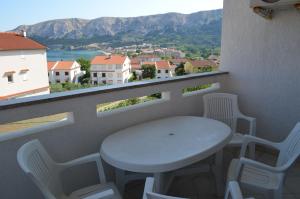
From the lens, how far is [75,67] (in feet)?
40.0

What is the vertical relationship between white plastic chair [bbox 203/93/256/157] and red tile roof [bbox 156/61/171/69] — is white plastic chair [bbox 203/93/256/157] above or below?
below

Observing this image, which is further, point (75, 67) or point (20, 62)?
point (20, 62)

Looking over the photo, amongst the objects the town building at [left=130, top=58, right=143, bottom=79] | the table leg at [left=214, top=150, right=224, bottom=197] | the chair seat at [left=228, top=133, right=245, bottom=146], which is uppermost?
the town building at [left=130, top=58, right=143, bottom=79]

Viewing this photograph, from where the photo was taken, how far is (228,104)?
2.71 m

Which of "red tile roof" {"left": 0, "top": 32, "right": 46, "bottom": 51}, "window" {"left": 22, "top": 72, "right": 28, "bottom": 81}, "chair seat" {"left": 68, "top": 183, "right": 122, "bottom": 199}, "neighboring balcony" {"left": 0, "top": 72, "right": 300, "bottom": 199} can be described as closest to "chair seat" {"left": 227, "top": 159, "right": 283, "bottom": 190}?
"neighboring balcony" {"left": 0, "top": 72, "right": 300, "bottom": 199}

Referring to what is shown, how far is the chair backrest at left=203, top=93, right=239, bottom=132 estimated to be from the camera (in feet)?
8.79

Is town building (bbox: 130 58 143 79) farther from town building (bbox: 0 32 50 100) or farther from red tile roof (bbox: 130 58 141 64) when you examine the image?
town building (bbox: 0 32 50 100)

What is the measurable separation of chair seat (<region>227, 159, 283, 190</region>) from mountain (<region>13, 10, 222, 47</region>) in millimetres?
6883

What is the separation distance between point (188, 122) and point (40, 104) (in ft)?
4.05

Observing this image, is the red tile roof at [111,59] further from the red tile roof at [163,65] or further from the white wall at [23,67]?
the white wall at [23,67]

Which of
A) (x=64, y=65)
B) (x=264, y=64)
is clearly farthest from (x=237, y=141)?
(x=64, y=65)

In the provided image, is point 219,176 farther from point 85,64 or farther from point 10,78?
point 10,78

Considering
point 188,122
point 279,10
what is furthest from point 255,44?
point 188,122

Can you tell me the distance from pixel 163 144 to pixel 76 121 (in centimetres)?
70
